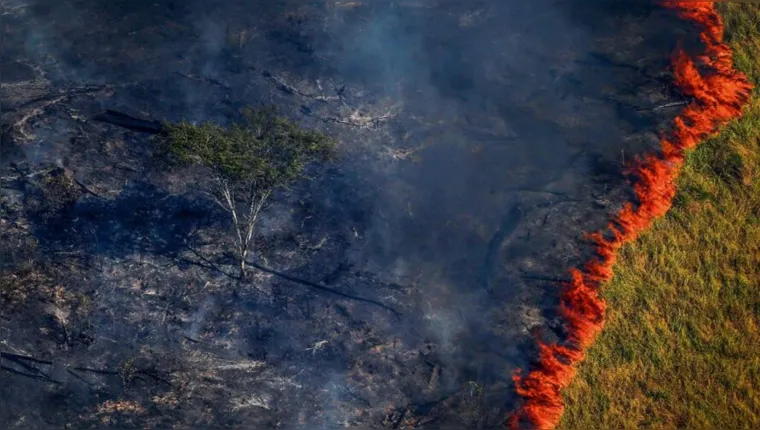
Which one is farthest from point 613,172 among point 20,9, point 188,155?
point 20,9

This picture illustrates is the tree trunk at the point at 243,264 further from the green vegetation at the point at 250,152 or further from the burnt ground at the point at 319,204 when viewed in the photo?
the burnt ground at the point at 319,204

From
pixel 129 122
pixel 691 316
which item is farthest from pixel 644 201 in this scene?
pixel 129 122

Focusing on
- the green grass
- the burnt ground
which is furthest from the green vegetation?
the green grass

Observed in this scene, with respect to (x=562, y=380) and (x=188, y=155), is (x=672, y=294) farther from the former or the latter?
(x=188, y=155)

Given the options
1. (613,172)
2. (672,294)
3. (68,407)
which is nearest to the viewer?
(68,407)

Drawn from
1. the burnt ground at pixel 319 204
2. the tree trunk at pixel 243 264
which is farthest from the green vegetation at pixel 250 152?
the burnt ground at pixel 319 204

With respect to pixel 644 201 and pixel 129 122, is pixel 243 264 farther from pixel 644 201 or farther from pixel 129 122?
pixel 644 201

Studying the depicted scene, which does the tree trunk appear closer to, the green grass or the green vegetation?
the green vegetation
